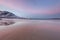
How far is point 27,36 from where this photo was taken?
4.00 feet

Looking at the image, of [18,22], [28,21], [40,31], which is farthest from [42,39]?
[18,22]

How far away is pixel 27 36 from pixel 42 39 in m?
0.21

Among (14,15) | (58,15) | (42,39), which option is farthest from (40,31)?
(14,15)

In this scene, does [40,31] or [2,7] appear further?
[2,7]

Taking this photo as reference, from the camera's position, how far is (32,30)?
49.2 inches

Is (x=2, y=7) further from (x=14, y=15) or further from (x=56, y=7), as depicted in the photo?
(x=56, y=7)

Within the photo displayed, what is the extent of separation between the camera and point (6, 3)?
1358 millimetres

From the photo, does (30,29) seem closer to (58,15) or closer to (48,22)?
(48,22)

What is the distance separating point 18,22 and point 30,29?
0.69ft

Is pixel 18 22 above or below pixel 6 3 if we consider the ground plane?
below

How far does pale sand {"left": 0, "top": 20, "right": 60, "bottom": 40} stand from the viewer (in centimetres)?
120

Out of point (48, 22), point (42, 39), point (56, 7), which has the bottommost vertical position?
point (42, 39)

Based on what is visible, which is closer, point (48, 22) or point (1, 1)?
point (48, 22)

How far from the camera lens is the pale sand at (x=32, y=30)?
120 cm
